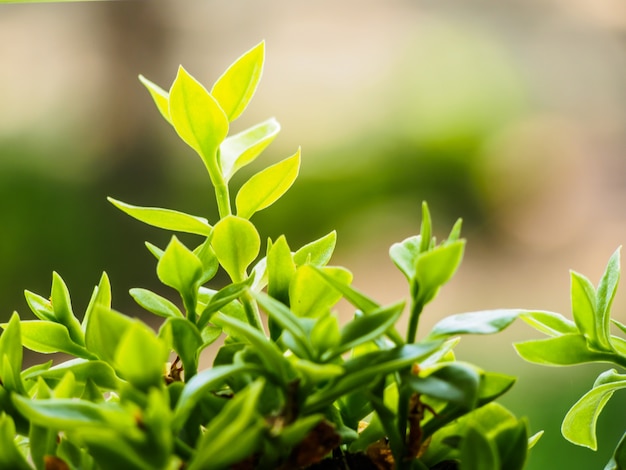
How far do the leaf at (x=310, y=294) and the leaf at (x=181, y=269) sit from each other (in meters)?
0.03

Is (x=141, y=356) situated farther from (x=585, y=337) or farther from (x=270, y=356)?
(x=585, y=337)

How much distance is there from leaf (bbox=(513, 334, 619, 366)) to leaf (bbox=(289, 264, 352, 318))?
62mm

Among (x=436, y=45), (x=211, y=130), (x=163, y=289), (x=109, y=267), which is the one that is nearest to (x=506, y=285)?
(x=436, y=45)

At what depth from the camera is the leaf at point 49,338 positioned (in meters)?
0.23

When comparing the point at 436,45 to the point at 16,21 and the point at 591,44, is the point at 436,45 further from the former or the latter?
the point at 16,21

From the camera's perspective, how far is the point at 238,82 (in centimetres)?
25

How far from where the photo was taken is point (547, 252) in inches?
→ 75.7

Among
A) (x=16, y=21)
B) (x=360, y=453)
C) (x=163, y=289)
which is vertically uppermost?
(x=16, y=21)

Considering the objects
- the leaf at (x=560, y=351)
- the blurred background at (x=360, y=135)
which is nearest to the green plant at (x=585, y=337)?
the leaf at (x=560, y=351)

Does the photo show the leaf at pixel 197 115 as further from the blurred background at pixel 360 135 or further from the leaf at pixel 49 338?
the blurred background at pixel 360 135

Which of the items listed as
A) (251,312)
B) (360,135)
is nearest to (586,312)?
(251,312)

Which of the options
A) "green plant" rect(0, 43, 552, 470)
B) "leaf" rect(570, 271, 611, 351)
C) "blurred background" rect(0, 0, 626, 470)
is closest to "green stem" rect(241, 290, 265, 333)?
"green plant" rect(0, 43, 552, 470)

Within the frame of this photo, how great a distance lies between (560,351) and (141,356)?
14 centimetres

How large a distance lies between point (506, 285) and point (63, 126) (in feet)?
4.08
